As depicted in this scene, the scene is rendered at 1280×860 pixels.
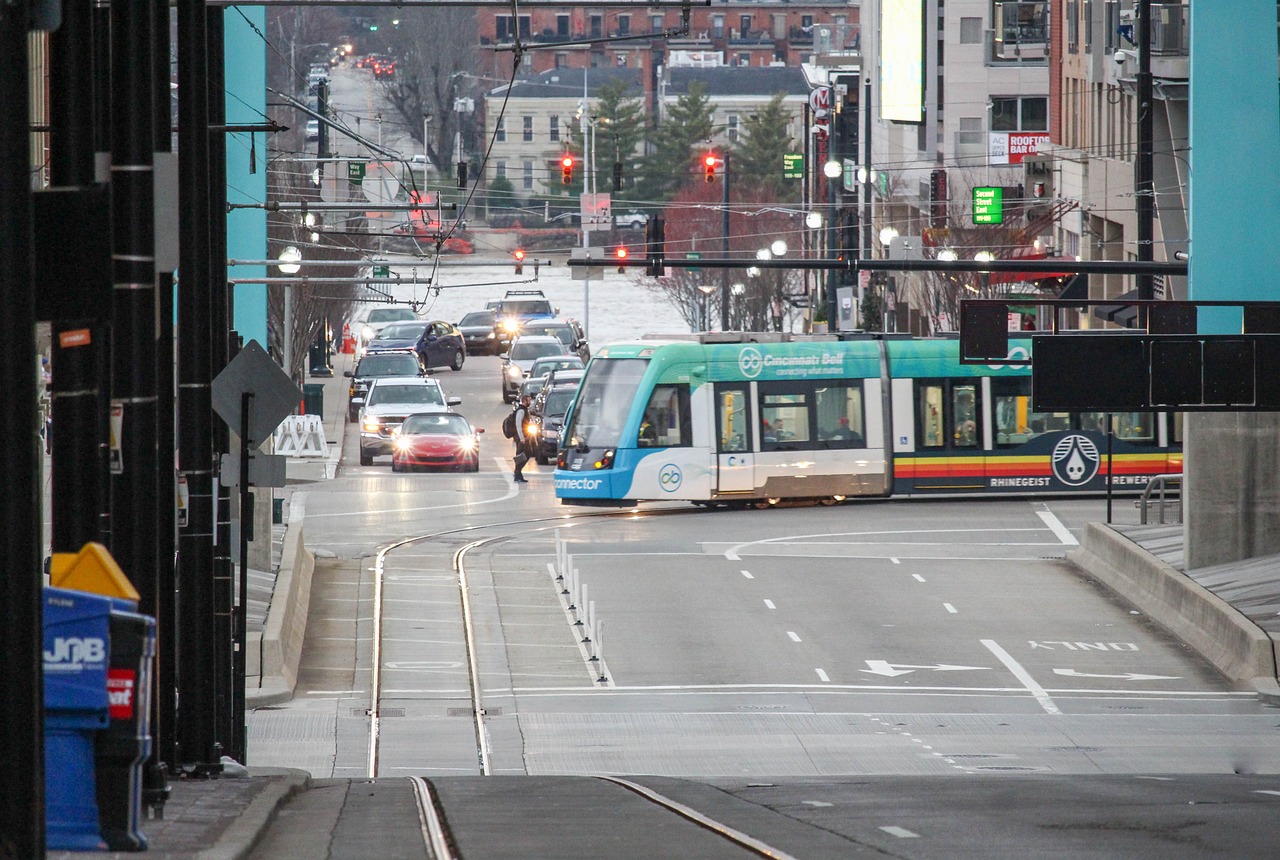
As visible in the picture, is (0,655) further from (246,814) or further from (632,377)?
(632,377)

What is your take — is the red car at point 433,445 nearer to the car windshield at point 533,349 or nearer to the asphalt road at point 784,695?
the asphalt road at point 784,695

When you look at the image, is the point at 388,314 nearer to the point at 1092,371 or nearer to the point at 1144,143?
the point at 1144,143

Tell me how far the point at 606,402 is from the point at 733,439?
2.33m

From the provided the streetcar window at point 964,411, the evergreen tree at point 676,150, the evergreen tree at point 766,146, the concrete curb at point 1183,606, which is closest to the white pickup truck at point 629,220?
the evergreen tree at point 676,150

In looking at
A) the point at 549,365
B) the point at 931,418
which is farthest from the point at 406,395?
the point at 931,418

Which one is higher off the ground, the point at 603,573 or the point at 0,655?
the point at 0,655

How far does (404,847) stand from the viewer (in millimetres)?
9938

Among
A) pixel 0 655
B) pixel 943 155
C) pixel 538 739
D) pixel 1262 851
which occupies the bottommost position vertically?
pixel 538 739

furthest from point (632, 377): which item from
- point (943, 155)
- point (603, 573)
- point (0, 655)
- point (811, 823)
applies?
point (943, 155)

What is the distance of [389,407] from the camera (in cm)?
4394

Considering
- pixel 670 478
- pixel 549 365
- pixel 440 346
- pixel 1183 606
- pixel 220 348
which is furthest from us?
pixel 440 346

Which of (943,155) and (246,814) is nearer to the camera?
(246,814)

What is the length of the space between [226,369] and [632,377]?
19144mm

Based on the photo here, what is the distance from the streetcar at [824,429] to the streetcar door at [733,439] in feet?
0.08
